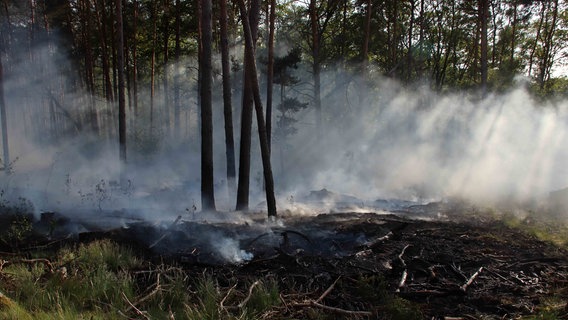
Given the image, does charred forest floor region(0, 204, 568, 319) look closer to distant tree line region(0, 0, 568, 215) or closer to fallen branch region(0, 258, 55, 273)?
fallen branch region(0, 258, 55, 273)

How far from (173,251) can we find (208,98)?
16.9ft

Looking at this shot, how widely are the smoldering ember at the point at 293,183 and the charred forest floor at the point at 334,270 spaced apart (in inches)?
1.5

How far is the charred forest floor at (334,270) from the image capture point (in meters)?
4.59

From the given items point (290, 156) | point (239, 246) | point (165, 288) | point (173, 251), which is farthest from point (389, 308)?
point (290, 156)

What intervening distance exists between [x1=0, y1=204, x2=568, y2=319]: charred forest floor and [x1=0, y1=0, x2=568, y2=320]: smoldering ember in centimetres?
4

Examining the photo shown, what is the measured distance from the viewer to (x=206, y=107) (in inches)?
440

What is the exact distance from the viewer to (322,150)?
1001 inches

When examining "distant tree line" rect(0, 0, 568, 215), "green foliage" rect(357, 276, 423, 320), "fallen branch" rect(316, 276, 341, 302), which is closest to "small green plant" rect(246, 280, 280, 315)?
"fallen branch" rect(316, 276, 341, 302)

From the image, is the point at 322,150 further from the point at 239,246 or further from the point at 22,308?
the point at 22,308

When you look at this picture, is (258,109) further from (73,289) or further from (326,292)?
(73,289)

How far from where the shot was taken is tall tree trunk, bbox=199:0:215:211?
1098 centimetres

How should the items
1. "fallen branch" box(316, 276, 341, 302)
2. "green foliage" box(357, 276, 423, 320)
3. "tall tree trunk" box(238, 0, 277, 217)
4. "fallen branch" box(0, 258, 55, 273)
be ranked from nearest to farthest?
1. "green foliage" box(357, 276, 423, 320)
2. "fallen branch" box(316, 276, 341, 302)
3. "fallen branch" box(0, 258, 55, 273)
4. "tall tree trunk" box(238, 0, 277, 217)

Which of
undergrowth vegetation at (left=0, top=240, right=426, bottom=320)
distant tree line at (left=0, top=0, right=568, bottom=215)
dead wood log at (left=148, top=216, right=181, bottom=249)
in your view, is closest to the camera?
undergrowth vegetation at (left=0, top=240, right=426, bottom=320)

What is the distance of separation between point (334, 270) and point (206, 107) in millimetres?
6545
